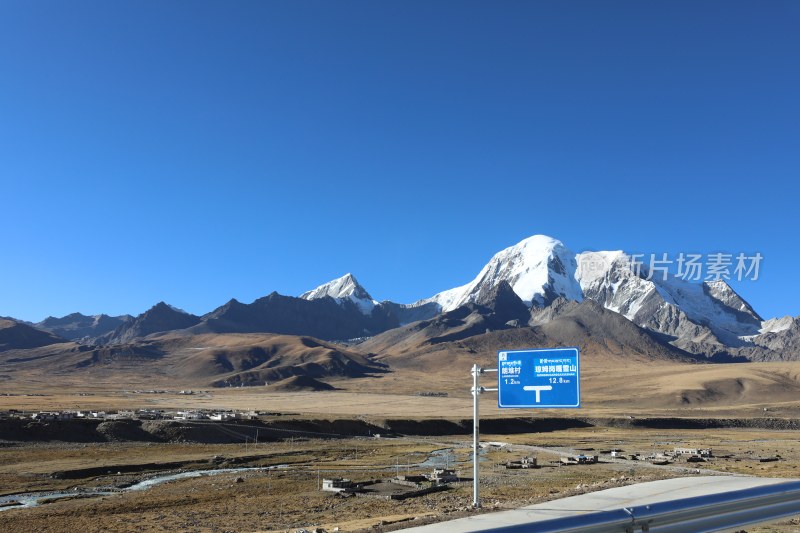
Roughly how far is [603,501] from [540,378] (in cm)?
456

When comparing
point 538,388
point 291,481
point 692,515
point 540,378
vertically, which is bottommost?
point 291,481

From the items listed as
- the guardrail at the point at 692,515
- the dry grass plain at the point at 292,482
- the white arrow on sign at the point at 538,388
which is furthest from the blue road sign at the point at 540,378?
the guardrail at the point at 692,515

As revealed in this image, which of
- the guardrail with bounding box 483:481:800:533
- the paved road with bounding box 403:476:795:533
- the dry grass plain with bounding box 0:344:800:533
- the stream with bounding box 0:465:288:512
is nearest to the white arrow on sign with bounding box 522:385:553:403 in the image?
the paved road with bounding box 403:476:795:533

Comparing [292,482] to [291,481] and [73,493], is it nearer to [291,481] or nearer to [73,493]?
[291,481]

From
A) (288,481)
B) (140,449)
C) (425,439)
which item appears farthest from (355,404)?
(288,481)

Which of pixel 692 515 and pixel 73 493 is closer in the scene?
pixel 692 515

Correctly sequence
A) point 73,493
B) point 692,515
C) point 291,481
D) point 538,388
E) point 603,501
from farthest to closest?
point 291,481, point 73,493, point 603,501, point 538,388, point 692,515

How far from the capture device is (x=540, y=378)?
20.4 m

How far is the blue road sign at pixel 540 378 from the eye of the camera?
1972 centimetres

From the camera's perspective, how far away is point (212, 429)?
277 feet

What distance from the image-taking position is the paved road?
1474 centimetres

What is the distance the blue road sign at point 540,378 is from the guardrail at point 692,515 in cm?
667

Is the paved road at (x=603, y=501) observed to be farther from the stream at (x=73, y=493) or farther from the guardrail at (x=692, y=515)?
the stream at (x=73, y=493)

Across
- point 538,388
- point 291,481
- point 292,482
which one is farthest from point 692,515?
point 291,481
